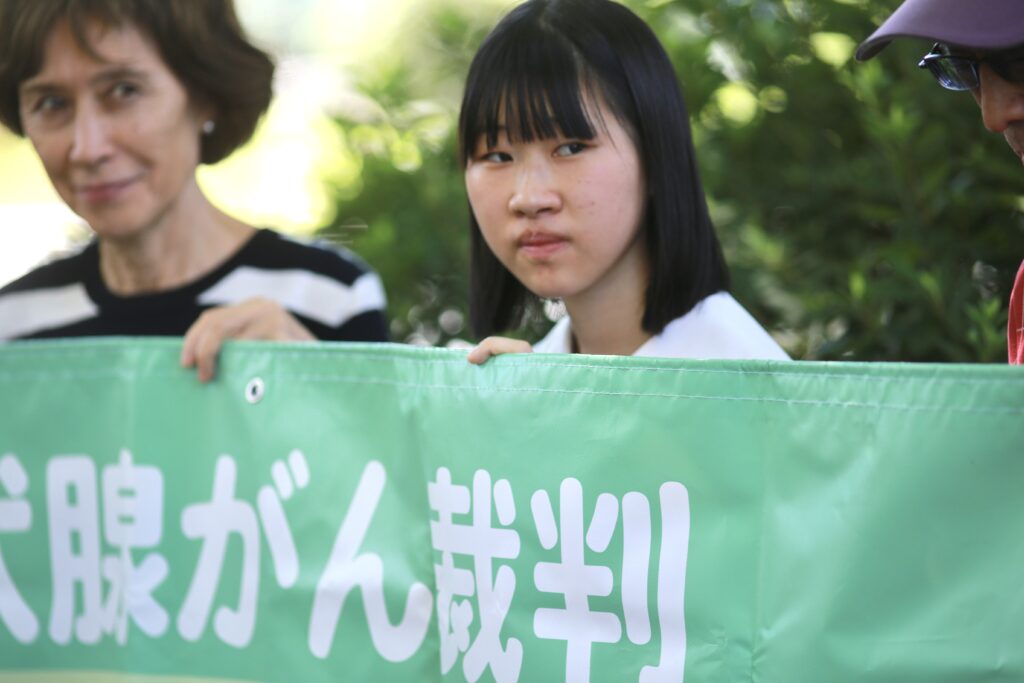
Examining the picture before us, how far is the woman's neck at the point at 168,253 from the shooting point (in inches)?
119

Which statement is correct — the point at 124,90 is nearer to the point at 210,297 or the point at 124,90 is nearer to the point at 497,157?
the point at 210,297

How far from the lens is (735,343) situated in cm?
235

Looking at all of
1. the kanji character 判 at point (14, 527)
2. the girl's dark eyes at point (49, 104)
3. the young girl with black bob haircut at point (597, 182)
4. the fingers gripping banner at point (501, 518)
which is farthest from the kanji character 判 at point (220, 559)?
the girl's dark eyes at point (49, 104)

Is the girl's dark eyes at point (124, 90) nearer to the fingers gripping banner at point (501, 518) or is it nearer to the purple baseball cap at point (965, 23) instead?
the fingers gripping banner at point (501, 518)

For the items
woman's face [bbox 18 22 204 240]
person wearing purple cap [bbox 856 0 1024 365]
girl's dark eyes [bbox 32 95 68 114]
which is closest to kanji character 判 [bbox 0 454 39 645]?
woman's face [bbox 18 22 204 240]

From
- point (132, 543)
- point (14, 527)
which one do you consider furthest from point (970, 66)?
point (14, 527)

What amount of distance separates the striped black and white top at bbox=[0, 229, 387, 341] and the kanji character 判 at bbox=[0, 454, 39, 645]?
0.48 metres

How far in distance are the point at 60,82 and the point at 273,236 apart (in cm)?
58

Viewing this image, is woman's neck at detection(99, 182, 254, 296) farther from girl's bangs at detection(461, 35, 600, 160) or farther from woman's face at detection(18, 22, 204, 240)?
girl's bangs at detection(461, 35, 600, 160)

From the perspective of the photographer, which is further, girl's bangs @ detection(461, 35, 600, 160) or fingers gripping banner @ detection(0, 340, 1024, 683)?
girl's bangs @ detection(461, 35, 600, 160)

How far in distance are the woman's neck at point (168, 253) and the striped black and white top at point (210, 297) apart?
1.2 inches

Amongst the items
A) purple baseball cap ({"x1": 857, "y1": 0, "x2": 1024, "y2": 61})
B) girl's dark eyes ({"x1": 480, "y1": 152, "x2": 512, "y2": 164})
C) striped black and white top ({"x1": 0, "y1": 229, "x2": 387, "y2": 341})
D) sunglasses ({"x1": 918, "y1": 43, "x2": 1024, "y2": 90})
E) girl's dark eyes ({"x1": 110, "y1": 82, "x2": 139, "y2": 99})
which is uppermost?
girl's dark eyes ({"x1": 110, "y1": 82, "x2": 139, "y2": 99})

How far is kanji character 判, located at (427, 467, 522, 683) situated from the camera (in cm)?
205

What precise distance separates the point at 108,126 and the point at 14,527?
0.87 meters
